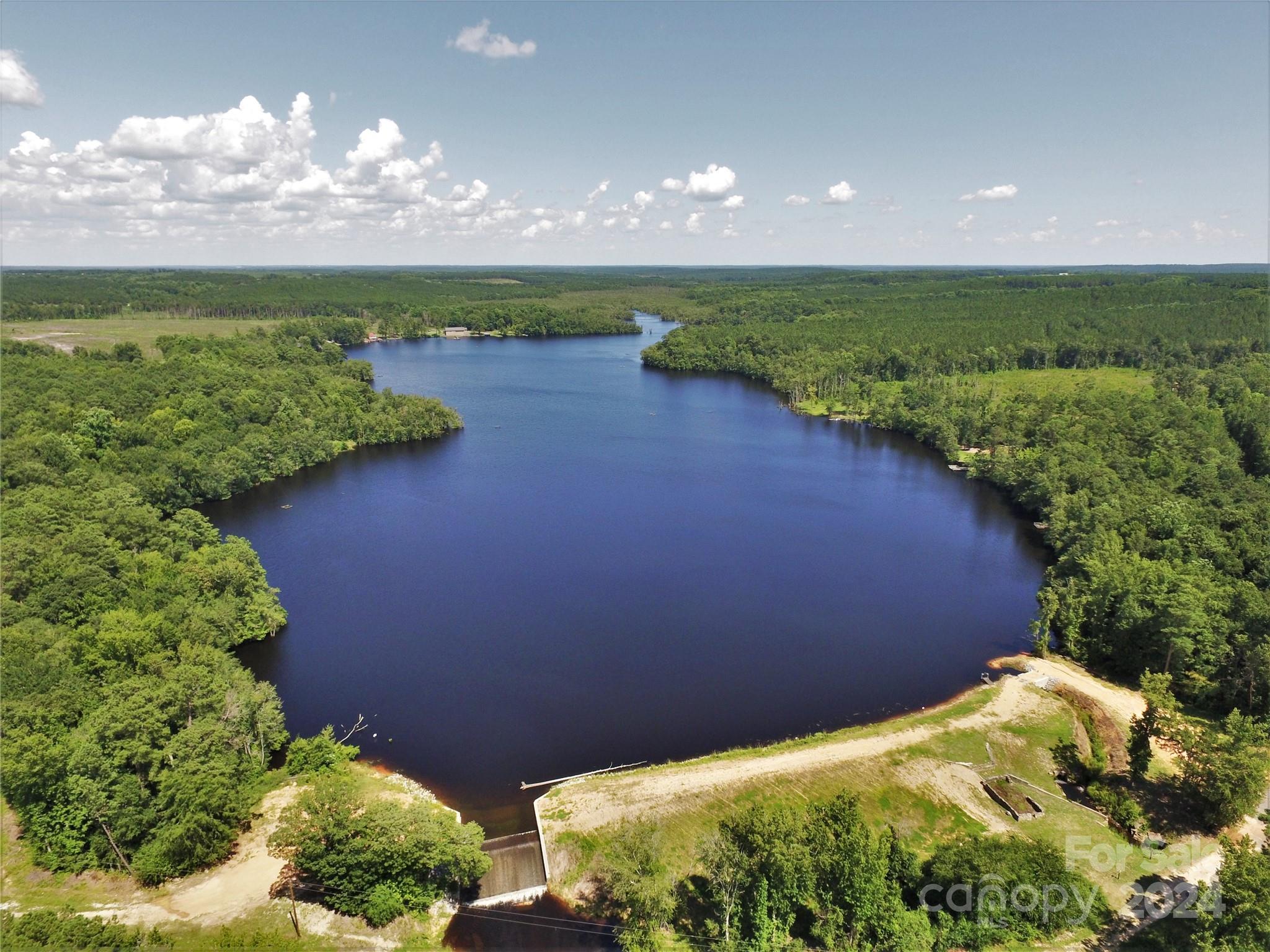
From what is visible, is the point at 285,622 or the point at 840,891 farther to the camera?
the point at 285,622

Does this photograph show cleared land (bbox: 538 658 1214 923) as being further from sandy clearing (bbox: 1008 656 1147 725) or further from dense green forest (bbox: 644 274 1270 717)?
dense green forest (bbox: 644 274 1270 717)

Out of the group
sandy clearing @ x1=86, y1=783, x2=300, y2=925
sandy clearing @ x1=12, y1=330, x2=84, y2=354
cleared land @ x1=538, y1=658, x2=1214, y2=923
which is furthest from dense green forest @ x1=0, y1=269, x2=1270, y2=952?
sandy clearing @ x1=12, y1=330, x2=84, y2=354

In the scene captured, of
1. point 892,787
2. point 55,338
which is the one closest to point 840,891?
point 892,787

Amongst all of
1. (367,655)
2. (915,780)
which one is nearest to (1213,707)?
(915,780)

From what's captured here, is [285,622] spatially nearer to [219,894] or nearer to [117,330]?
[219,894]

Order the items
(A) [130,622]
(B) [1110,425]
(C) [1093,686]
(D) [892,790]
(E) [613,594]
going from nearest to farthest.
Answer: (D) [892,790]
(A) [130,622]
(C) [1093,686]
(E) [613,594]
(B) [1110,425]

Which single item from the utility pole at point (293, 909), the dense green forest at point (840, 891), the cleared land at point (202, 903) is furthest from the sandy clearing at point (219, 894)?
the dense green forest at point (840, 891)
